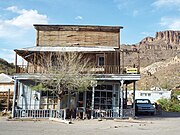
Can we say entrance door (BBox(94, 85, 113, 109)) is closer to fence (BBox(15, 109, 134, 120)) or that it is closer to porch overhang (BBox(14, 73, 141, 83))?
fence (BBox(15, 109, 134, 120))

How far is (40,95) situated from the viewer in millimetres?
23672

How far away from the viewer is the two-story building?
878 inches

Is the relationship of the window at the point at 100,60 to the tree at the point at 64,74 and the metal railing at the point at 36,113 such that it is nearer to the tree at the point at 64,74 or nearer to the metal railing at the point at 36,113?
the tree at the point at 64,74

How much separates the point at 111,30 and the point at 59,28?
489 centimetres

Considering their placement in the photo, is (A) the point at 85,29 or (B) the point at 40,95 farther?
(A) the point at 85,29

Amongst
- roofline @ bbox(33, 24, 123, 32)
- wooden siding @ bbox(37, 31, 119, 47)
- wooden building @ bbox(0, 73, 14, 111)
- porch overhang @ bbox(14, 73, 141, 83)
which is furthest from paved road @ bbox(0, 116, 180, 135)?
roofline @ bbox(33, 24, 123, 32)

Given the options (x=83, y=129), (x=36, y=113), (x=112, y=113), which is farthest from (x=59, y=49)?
(x=83, y=129)

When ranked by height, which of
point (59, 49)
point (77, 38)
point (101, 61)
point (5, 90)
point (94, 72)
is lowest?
point (5, 90)

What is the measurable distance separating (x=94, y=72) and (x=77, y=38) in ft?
15.4

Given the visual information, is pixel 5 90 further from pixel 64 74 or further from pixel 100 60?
pixel 64 74

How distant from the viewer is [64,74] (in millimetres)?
20359

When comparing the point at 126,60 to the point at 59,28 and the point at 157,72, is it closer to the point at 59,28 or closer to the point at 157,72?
the point at 157,72

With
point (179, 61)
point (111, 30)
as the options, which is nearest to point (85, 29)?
point (111, 30)

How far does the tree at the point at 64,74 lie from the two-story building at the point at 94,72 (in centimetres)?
66
